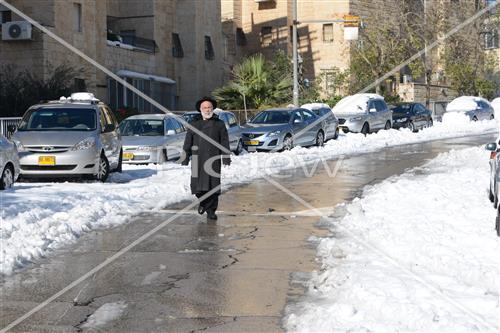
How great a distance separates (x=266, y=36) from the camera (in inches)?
2566

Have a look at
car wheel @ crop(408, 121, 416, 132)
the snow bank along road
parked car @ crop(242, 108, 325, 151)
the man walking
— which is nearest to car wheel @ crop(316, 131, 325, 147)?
parked car @ crop(242, 108, 325, 151)

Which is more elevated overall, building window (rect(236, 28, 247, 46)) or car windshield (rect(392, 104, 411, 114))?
building window (rect(236, 28, 247, 46))

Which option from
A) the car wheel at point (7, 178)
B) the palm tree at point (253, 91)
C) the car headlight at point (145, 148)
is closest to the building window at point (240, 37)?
the palm tree at point (253, 91)

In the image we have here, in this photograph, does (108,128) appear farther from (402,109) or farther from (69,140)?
(402,109)

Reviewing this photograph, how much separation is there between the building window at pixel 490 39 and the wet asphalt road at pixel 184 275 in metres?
52.0

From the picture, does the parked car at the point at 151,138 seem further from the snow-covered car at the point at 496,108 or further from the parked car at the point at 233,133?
the snow-covered car at the point at 496,108

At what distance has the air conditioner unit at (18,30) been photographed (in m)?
36.8

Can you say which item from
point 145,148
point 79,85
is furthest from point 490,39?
point 145,148

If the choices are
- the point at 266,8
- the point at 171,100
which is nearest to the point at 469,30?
the point at 266,8

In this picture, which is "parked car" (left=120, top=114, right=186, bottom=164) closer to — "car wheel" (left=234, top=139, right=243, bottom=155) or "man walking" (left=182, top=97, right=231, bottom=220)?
"car wheel" (left=234, top=139, right=243, bottom=155)

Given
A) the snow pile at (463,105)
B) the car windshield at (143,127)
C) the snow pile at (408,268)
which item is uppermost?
the snow pile at (463,105)

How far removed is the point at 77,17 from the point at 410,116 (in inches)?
640

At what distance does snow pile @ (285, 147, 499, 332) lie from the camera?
22.9 ft

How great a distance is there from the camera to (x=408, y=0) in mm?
61438
